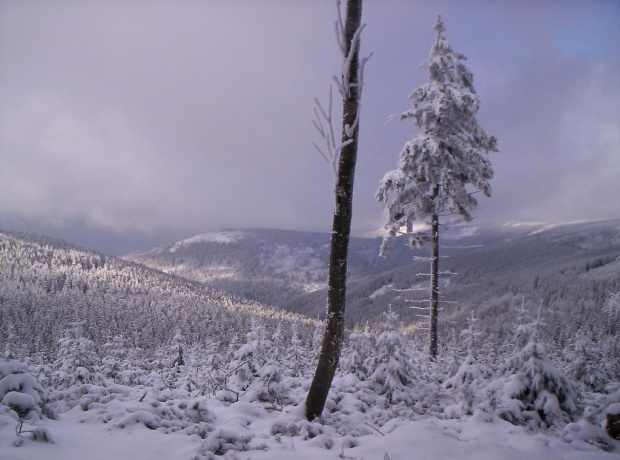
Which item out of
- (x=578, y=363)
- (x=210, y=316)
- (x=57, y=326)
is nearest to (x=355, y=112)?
(x=578, y=363)

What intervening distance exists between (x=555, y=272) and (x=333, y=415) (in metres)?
199

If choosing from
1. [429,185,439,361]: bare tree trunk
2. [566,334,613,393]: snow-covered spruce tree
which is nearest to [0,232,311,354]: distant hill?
[429,185,439,361]: bare tree trunk

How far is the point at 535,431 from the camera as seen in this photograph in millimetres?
6125

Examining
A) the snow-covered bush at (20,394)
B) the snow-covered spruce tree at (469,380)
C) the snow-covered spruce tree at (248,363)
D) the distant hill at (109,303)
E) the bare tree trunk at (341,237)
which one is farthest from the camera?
the distant hill at (109,303)

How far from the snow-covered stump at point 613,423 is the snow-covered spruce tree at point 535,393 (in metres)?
0.82

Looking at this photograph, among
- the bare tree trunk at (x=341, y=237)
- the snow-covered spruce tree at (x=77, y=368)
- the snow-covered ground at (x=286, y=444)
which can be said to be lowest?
the snow-covered spruce tree at (x=77, y=368)

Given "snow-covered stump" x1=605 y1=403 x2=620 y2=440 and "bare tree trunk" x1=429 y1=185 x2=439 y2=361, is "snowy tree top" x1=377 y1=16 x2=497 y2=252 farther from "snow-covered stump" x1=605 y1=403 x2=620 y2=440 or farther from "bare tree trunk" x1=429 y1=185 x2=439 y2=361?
"snow-covered stump" x1=605 y1=403 x2=620 y2=440

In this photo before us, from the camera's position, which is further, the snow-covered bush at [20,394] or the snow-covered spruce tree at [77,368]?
the snow-covered spruce tree at [77,368]

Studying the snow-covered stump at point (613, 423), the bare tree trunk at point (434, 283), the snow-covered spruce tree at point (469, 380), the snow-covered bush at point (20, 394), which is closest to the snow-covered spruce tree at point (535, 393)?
the snow-covered spruce tree at point (469, 380)

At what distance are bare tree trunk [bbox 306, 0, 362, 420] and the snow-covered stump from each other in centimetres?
487

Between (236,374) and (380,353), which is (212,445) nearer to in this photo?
(236,374)

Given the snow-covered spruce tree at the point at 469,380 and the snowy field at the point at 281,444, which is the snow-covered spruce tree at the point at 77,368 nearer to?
the snowy field at the point at 281,444

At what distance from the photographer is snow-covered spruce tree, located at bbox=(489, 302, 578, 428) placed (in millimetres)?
6398

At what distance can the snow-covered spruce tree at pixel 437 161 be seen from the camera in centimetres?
1176
